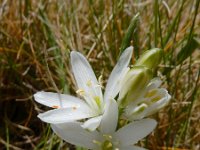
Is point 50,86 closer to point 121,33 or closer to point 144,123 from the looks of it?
point 121,33

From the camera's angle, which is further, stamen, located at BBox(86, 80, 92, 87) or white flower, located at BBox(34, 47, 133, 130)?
stamen, located at BBox(86, 80, 92, 87)

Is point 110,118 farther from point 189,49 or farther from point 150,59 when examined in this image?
point 189,49

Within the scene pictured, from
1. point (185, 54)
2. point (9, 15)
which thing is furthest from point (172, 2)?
point (9, 15)

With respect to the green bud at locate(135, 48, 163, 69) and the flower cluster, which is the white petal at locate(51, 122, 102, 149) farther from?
the green bud at locate(135, 48, 163, 69)

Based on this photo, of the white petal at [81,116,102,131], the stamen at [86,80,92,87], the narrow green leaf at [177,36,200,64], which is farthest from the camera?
the narrow green leaf at [177,36,200,64]

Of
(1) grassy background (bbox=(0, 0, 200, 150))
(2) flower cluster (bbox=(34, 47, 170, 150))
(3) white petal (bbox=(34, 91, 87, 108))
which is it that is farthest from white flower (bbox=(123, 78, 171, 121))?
(1) grassy background (bbox=(0, 0, 200, 150))

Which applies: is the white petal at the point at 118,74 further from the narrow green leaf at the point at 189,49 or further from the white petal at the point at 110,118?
the narrow green leaf at the point at 189,49

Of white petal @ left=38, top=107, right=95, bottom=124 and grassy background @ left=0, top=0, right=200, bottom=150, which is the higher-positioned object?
white petal @ left=38, top=107, right=95, bottom=124
